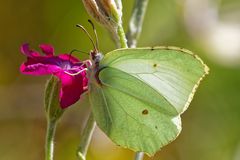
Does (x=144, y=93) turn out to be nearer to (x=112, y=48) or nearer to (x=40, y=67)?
(x=40, y=67)

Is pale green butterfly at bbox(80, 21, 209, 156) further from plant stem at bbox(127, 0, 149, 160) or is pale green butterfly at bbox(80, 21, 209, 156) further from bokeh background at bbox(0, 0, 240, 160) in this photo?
bokeh background at bbox(0, 0, 240, 160)

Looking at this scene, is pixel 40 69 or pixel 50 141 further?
pixel 40 69

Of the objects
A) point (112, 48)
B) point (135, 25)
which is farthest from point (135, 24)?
point (112, 48)

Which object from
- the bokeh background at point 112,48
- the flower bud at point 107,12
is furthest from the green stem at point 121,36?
the bokeh background at point 112,48

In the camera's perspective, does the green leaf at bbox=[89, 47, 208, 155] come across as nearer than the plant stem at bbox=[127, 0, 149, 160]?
Yes

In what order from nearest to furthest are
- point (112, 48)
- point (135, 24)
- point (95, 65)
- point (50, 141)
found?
point (50, 141) → point (95, 65) → point (135, 24) → point (112, 48)

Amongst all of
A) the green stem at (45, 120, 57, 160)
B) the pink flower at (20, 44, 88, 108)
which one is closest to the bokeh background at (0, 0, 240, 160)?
the pink flower at (20, 44, 88, 108)

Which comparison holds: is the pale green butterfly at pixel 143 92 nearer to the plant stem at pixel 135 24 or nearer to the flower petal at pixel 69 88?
the flower petal at pixel 69 88
